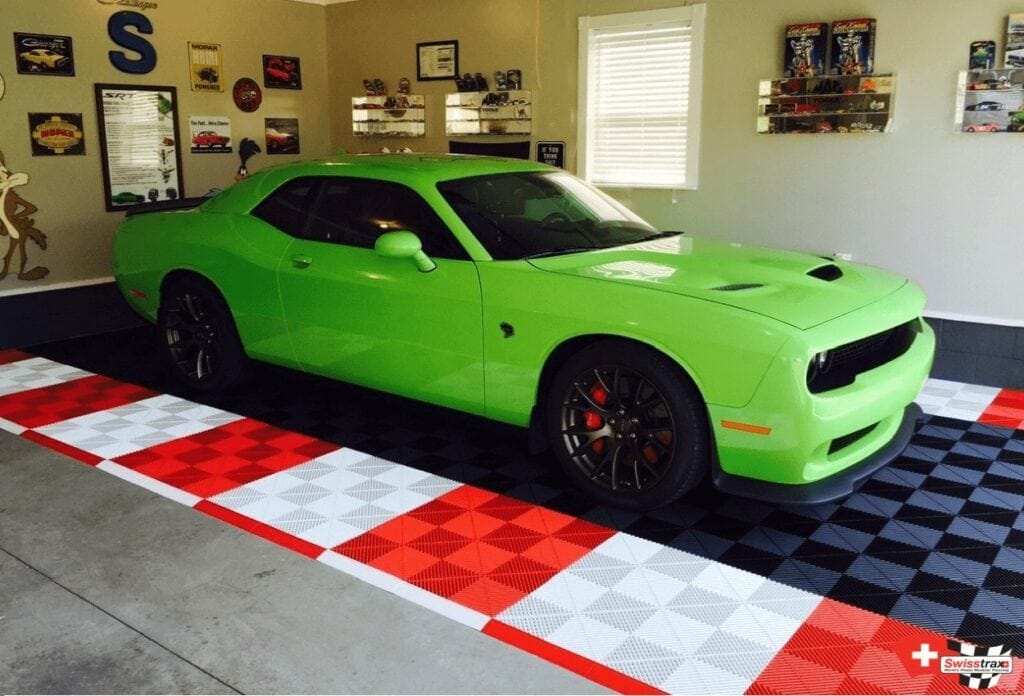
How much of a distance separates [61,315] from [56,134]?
4.54 ft

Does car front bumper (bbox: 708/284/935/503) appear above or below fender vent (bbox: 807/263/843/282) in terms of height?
below

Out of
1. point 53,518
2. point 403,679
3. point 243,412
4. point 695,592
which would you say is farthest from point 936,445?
point 53,518

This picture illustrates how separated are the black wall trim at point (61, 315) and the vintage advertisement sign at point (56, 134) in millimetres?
1062

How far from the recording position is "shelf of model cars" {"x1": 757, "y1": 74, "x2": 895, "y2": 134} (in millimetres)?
5477

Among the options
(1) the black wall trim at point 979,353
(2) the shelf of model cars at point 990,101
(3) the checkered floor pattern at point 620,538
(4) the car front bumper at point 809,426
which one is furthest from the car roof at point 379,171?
(1) the black wall trim at point 979,353

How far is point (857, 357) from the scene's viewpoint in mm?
3336

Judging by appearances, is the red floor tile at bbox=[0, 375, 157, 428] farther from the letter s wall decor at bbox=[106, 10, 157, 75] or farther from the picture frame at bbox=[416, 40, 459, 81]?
the picture frame at bbox=[416, 40, 459, 81]

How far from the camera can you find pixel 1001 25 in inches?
199

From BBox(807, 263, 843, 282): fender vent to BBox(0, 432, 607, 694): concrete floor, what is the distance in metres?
2.06

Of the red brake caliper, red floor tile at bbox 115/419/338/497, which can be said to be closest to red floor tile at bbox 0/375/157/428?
red floor tile at bbox 115/419/338/497

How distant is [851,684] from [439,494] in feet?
6.02

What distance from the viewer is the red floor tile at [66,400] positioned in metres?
4.78

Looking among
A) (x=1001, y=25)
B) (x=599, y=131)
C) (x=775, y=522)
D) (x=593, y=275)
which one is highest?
(x=1001, y=25)

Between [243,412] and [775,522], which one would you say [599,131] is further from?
[775,522]
